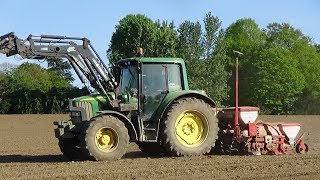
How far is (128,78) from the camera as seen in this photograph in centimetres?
1287

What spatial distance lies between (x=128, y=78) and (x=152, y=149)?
1.91 metres

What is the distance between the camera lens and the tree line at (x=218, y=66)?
4592 centimetres

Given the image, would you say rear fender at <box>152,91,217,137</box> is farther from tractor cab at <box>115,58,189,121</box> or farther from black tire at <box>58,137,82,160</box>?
black tire at <box>58,137,82,160</box>

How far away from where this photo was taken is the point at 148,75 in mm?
12602

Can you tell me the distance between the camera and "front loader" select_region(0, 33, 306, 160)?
1198cm

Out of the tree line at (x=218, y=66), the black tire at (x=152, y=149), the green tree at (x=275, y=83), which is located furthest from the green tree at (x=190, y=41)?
the black tire at (x=152, y=149)

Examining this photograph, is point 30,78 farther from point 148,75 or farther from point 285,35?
point 148,75

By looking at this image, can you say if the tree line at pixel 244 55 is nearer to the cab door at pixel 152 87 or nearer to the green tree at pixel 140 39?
the green tree at pixel 140 39

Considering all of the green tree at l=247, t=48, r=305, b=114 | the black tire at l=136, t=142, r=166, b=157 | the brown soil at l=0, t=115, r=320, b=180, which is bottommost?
the brown soil at l=0, t=115, r=320, b=180

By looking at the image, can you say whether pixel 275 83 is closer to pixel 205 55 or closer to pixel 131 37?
pixel 205 55

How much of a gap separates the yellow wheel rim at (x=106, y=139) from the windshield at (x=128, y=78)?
122 cm

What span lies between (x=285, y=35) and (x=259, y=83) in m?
12.8

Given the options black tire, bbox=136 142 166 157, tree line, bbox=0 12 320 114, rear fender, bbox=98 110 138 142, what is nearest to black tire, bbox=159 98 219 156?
rear fender, bbox=98 110 138 142

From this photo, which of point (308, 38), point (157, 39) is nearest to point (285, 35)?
point (308, 38)
